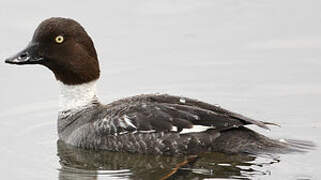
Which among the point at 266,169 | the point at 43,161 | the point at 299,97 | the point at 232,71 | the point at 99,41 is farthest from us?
the point at 99,41

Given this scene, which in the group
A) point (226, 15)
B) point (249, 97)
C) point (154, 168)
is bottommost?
point (154, 168)

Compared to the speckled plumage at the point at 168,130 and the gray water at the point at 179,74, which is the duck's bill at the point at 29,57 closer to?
the gray water at the point at 179,74

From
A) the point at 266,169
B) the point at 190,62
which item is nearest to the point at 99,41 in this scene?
the point at 190,62

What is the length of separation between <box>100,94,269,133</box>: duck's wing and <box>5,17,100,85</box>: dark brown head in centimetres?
84

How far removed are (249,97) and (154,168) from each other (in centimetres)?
248

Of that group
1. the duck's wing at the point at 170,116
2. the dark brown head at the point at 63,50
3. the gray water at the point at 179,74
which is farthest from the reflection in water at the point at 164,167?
the dark brown head at the point at 63,50

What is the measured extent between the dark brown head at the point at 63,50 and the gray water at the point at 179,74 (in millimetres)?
1064

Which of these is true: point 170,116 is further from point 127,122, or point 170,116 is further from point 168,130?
point 127,122

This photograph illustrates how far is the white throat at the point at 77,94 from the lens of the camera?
1201 cm

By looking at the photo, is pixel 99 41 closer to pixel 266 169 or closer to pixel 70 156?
pixel 70 156

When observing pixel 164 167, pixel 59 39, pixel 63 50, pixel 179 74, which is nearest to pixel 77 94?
pixel 63 50

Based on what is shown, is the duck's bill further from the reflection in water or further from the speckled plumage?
the reflection in water

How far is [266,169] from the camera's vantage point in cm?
1069

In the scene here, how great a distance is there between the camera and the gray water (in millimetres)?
11008
